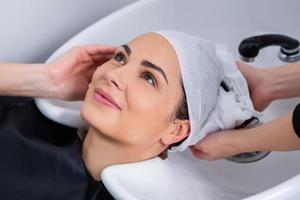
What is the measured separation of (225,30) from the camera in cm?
166

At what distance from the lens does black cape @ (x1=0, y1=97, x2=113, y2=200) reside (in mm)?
1045

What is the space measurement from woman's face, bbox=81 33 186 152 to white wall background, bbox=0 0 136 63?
43cm

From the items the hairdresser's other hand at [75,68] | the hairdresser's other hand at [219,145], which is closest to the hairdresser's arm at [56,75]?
the hairdresser's other hand at [75,68]

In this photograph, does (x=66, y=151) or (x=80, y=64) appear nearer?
(x=66, y=151)

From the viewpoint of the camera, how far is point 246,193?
117cm

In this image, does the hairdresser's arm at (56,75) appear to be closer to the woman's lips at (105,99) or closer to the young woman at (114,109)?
the young woman at (114,109)

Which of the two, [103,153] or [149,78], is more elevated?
[149,78]

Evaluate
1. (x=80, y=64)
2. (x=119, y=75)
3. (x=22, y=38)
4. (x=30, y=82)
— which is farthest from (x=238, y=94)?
(x=22, y=38)

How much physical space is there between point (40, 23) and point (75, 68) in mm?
235

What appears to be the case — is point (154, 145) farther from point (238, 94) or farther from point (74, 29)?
point (74, 29)

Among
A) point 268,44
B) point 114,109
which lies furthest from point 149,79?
point 268,44

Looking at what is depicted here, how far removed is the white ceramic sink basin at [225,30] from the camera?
4.02 feet

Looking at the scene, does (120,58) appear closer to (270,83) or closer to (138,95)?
(138,95)

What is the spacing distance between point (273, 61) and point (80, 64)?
0.76 m
